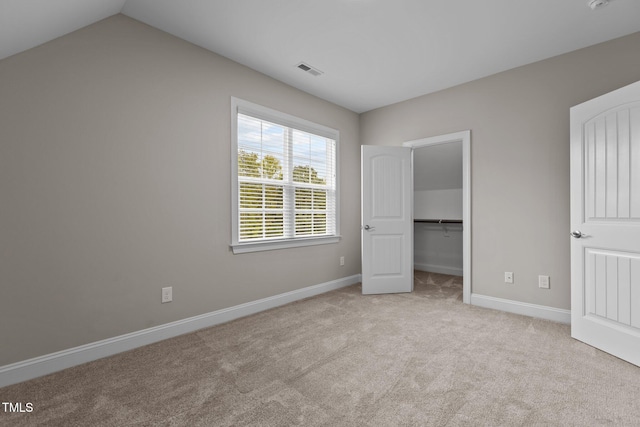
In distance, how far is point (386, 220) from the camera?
4.02 metres

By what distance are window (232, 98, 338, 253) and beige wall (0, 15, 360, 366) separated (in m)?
0.16

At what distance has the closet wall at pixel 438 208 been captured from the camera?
5047 millimetres

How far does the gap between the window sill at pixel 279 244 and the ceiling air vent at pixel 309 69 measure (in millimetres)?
1925

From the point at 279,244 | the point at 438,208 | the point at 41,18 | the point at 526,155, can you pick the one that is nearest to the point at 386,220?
the point at 279,244

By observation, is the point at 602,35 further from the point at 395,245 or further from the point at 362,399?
→ the point at 362,399

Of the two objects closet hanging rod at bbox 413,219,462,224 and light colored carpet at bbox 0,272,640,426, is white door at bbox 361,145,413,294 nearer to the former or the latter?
light colored carpet at bbox 0,272,640,426

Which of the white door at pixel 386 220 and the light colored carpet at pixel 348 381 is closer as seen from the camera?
the light colored carpet at pixel 348 381

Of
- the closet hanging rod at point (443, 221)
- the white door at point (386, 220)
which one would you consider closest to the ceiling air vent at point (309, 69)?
the white door at point (386, 220)

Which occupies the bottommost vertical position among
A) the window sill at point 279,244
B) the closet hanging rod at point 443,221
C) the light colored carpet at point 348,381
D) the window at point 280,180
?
the light colored carpet at point 348,381

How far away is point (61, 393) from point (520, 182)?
4205mm

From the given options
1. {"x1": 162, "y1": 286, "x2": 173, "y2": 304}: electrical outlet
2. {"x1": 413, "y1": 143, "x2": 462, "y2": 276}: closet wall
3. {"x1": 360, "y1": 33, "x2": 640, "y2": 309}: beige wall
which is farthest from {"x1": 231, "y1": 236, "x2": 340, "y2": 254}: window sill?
{"x1": 413, "y1": 143, "x2": 462, "y2": 276}: closet wall

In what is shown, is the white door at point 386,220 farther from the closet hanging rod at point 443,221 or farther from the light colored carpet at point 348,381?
the closet hanging rod at point 443,221

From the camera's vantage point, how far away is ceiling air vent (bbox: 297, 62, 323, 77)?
3.15 meters

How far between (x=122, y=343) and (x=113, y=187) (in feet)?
3.98
